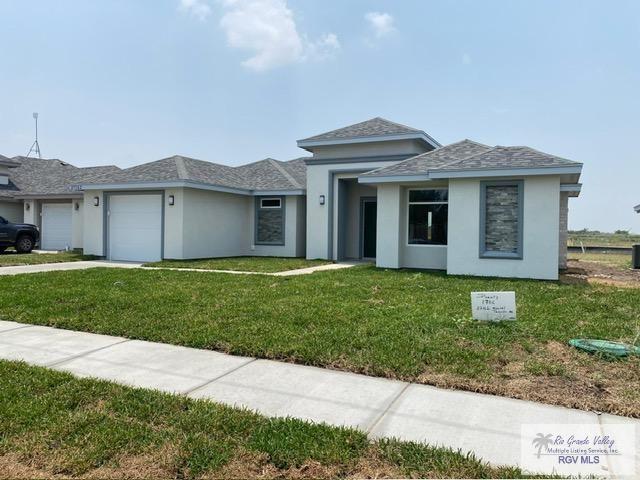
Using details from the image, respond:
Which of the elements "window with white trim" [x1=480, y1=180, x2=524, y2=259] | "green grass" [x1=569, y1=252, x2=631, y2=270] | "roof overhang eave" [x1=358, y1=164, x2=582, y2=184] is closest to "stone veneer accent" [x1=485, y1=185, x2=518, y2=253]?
"window with white trim" [x1=480, y1=180, x2=524, y2=259]

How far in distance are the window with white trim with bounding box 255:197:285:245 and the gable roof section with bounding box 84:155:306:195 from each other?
63 centimetres

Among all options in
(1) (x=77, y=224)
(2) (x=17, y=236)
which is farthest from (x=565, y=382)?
(1) (x=77, y=224)

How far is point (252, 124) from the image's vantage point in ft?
72.2

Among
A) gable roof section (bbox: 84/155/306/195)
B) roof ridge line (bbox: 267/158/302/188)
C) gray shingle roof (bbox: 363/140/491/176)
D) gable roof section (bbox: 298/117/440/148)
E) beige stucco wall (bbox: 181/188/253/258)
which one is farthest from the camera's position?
roof ridge line (bbox: 267/158/302/188)

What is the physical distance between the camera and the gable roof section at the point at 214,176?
16.6 metres

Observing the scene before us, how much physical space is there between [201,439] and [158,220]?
A: 49.0ft

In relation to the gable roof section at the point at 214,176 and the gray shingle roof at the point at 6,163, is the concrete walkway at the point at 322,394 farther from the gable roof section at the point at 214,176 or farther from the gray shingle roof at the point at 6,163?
the gray shingle roof at the point at 6,163

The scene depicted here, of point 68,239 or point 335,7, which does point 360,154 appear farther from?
point 68,239

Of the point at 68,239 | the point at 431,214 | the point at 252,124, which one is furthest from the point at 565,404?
the point at 68,239

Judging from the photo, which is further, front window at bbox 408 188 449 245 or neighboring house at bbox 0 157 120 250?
neighboring house at bbox 0 157 120 250

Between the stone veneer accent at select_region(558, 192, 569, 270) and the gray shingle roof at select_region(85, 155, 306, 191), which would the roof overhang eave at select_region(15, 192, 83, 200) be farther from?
the stone veneer accent at select_region(558, 192, 569, 270)

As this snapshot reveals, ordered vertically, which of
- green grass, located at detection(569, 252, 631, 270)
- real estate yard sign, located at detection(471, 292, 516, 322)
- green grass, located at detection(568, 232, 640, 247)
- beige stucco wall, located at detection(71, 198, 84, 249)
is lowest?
green grass, located at detection(569, 252, 631, 270)

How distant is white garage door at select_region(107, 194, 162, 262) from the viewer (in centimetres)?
1700

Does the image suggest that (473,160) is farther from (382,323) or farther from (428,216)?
(382,323)
